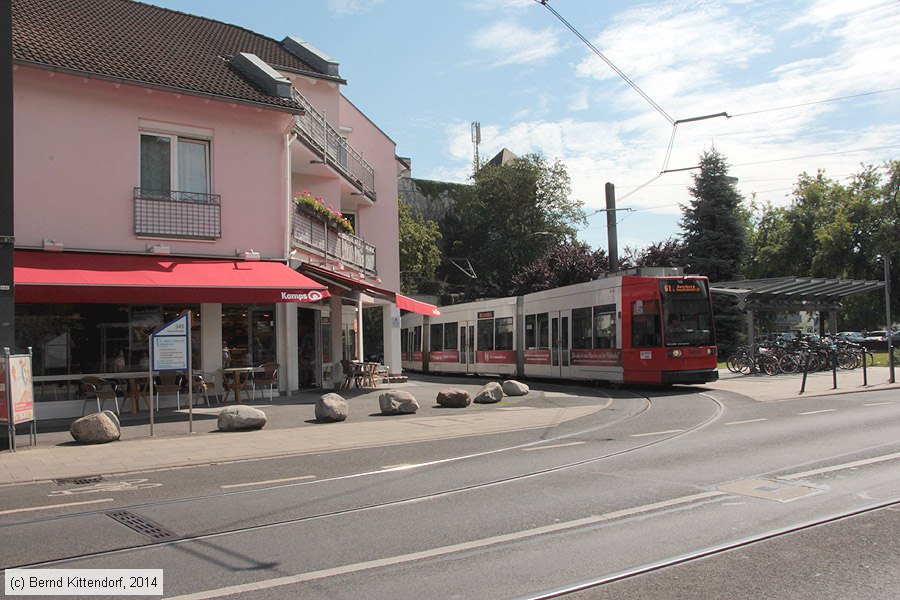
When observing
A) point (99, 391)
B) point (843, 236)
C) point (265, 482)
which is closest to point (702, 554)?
point (265, 482)

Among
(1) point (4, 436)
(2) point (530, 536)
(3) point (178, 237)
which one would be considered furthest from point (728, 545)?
(3) point (178, 237)

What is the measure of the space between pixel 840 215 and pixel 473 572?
1946 inches

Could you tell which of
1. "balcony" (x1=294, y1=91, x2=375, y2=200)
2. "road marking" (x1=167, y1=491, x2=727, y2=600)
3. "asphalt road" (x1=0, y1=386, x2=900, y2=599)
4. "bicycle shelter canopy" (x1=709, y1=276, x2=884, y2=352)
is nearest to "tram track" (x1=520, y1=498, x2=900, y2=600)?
"asphalt road" (x1=0, y1=386, x2=900, y2=599)

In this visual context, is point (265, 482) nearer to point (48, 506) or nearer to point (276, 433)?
point (48, 506)

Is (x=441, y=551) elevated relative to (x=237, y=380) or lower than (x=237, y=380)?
lower

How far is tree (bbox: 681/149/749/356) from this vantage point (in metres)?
44.3

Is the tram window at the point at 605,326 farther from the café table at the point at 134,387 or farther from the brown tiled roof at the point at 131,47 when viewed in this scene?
the café table at the point at 134,387

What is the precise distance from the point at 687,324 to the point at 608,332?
2448 millimetres

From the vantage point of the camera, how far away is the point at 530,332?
27234 mm

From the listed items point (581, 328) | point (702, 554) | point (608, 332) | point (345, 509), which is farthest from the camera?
point (581, 328)

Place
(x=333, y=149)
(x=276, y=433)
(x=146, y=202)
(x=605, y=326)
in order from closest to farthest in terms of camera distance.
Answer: (x=276, y=433) < (x=146, y=202) < (x=605, y=326) < (x=333, y=149)

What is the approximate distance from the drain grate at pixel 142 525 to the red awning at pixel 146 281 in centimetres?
855

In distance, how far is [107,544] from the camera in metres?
6.04

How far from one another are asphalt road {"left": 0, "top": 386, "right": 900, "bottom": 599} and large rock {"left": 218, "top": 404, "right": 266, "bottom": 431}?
3250 mm
